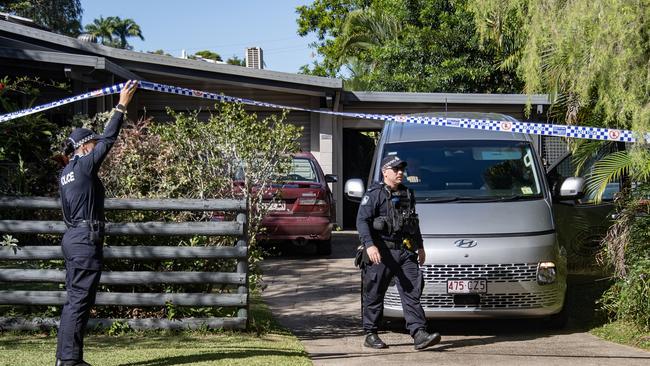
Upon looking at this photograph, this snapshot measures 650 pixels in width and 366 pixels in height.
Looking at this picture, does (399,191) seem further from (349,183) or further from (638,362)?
(638,362)

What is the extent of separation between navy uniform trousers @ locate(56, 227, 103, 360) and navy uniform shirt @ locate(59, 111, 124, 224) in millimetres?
136

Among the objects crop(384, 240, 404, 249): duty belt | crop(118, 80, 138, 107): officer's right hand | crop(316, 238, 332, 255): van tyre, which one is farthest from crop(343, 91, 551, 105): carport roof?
crop(118, 80, 138, 107): officer's right hand

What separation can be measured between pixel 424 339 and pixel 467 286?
828mm

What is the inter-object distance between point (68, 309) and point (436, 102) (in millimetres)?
13984

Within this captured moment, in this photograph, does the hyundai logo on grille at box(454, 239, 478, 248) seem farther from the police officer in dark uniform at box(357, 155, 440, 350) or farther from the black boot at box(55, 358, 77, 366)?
the black boot at box(55, 358, 77, 366)

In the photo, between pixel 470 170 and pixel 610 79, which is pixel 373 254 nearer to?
pixel 470 170

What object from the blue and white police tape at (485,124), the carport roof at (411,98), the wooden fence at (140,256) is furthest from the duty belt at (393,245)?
the carport roof at (411,98)

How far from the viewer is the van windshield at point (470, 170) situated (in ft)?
29.4

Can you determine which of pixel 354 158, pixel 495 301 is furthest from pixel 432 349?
pixel 354 158

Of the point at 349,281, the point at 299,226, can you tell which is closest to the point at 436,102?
the point at 299,226

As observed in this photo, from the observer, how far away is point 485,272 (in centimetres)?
804

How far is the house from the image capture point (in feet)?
47.0

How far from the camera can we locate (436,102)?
19.4 m

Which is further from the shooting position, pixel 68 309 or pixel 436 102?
pixel 436 102
